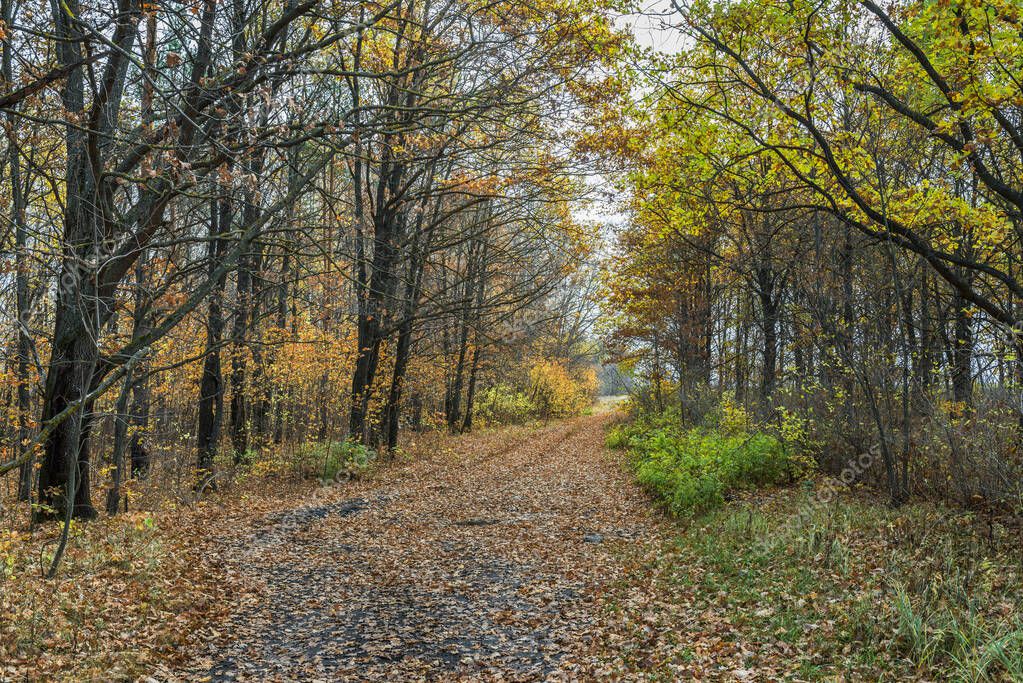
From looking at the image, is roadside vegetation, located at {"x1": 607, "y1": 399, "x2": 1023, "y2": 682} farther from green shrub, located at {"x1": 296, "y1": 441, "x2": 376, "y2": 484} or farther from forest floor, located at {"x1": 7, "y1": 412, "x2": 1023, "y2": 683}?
green shrub, located at {"x1": 296, "y1": 441, "x2": 376, "y2": 484}

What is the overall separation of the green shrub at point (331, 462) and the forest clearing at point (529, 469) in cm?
7

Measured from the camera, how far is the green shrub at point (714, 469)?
34.7 ft

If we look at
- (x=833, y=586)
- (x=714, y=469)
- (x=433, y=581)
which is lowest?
(x=433, y=581)

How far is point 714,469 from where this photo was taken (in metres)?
11.6

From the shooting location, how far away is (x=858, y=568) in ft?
22.0

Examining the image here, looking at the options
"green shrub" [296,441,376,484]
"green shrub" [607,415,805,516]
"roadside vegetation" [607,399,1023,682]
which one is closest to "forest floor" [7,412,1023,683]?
"roadside vegetation" [607,399,1023,682]

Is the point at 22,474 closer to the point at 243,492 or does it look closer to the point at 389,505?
the point at 243,492

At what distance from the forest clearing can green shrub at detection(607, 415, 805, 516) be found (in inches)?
3.0

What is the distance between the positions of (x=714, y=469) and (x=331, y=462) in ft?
28.5

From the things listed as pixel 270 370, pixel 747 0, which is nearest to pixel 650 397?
pixel 270 370

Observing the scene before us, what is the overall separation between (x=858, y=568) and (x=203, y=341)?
51.8 ft

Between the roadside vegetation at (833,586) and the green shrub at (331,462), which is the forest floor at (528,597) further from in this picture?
the green shrub at (331,462)

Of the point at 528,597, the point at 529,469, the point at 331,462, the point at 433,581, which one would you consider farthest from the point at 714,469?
the point at 331,462

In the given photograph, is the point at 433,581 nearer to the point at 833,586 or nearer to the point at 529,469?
the point at 833,586
